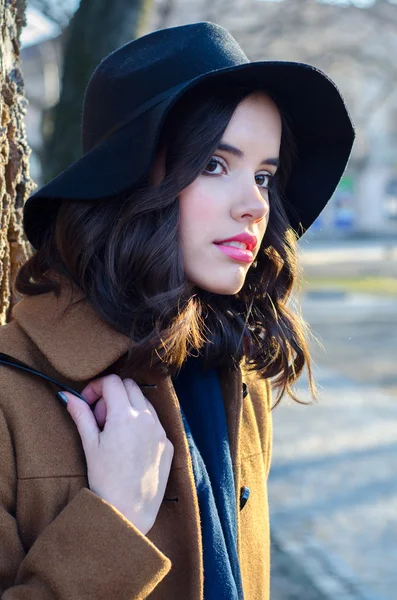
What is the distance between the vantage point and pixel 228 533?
1.86 metres

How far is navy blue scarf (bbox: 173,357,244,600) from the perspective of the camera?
1.80 metres

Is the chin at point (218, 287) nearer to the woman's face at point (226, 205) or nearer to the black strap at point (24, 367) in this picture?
the woman's face at point (226, 205)

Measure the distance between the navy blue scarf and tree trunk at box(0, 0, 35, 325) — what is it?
74 cm

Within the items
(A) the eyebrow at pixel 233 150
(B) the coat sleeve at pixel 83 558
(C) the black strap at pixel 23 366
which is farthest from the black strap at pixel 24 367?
(A) the eyebrow at pixel 233 150

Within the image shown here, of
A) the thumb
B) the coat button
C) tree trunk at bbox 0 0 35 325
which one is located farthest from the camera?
tree trunk at bbox 0 0 35 325

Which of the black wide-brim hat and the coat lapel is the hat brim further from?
the coat lapel

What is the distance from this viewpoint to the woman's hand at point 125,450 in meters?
1.67

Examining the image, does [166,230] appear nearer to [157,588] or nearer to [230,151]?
[230,151]

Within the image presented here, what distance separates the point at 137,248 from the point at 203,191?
21 centimetres

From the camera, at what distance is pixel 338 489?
618 centimetres

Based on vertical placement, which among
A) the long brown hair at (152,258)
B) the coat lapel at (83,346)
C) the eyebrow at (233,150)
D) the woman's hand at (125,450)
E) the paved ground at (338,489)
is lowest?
the paved ground at (338,489)

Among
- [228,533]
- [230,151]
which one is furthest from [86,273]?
[228,533]

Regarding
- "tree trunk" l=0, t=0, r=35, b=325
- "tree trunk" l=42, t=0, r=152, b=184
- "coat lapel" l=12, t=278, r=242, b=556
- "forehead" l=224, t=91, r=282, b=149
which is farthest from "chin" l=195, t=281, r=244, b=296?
"tree trunk" l=42, t=0, r=152, b=184

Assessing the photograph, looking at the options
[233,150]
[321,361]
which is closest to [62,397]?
[233,150]
